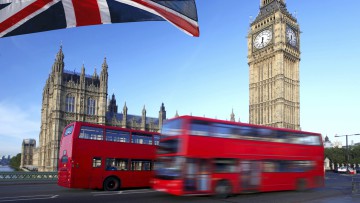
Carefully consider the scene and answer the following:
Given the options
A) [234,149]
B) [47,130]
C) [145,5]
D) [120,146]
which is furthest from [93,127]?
[47,130]

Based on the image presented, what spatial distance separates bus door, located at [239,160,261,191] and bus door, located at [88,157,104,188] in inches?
311

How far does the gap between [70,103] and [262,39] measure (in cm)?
5417

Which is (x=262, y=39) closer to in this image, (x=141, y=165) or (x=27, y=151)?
(x=141, y=165)

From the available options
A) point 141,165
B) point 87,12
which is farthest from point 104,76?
point 87,12

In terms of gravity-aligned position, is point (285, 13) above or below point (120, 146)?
above

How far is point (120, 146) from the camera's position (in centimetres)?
1908

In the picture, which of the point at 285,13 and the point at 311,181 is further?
the point at 285,13

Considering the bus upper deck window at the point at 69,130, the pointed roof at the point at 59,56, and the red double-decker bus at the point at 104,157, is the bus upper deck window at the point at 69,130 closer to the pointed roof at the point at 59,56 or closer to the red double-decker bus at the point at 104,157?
the red double-decker bus at the point at 104,157

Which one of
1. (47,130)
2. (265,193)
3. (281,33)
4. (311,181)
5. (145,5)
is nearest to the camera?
(145,5)

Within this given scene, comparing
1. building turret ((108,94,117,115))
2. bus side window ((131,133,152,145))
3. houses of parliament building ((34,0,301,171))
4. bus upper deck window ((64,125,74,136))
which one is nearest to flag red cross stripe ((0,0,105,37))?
bus upper deck window ((64,125,74,136))

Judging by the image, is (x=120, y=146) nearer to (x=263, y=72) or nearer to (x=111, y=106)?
(x=111, y=106)

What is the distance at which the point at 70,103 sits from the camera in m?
63.7

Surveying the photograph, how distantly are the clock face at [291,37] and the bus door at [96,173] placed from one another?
77164mm

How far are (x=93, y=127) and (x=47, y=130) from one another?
56.4 metres
